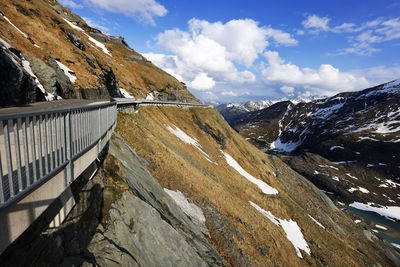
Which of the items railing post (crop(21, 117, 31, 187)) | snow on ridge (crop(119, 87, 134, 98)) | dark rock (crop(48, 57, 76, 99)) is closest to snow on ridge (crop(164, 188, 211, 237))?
railing post (crop(21, 117, 31, 187))

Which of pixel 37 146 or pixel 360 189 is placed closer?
pixel 37 146

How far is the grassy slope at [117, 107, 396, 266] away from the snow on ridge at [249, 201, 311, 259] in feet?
3.80

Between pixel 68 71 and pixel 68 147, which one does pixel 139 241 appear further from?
pixel 68 71

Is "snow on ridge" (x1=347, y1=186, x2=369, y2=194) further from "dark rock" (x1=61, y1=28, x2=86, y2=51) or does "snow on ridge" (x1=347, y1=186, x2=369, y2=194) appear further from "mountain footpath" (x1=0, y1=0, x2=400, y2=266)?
"dark rock" (x1=61, y1=28, x2=86, y2=51)

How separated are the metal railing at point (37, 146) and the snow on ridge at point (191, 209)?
1046 centimetres

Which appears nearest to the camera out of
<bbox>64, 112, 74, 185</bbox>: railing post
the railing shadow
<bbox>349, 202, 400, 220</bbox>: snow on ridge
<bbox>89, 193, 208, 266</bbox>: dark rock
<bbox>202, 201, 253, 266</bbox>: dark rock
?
the railing shadow

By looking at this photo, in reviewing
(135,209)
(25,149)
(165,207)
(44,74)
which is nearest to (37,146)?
(25,149)

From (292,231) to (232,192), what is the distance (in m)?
12.9

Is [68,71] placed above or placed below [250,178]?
above

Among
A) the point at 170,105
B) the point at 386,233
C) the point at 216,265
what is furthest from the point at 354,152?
the point at 216,265

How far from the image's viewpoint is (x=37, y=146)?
4.31 m

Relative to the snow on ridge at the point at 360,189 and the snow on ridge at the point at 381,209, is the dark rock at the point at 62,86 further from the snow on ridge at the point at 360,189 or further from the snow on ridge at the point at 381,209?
the snow on ridge at the point at 360,189

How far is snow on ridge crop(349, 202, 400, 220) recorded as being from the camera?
347 ft

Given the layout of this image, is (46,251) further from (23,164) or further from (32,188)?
(23,164)
